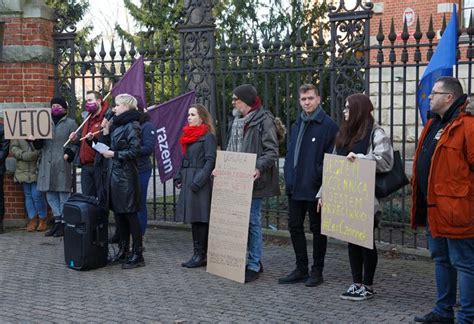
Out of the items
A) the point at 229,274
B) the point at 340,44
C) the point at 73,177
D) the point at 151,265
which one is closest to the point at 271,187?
the point at 229,274

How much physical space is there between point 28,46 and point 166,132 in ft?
8.86

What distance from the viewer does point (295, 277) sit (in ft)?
20.1

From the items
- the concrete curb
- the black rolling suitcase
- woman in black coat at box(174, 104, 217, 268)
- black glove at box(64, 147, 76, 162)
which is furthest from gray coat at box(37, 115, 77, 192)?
woman in black coat at box(174, 104, 217, 268)

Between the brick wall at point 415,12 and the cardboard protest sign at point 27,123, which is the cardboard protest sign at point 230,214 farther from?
the brick wall at point 415,12

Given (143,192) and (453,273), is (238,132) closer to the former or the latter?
(143,192)

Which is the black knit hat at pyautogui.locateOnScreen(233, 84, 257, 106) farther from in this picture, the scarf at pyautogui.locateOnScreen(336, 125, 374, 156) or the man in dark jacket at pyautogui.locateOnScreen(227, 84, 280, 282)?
the scarf at pyautogui.locateOnScreen(336, 125, 374, 156)

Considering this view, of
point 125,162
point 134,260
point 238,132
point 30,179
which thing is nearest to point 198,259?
point 134,260

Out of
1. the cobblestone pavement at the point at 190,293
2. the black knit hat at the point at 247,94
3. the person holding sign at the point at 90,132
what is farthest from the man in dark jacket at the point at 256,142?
the person holding sign at the point at 90,132

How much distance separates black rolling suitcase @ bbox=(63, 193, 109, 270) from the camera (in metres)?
6.63

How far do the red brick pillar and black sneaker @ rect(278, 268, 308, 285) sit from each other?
16.0 ft

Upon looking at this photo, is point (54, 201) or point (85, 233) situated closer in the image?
point (85, 233)

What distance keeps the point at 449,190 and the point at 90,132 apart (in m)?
4.70

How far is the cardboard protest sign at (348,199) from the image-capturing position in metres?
5.20

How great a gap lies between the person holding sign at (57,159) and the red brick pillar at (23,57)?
77cm
